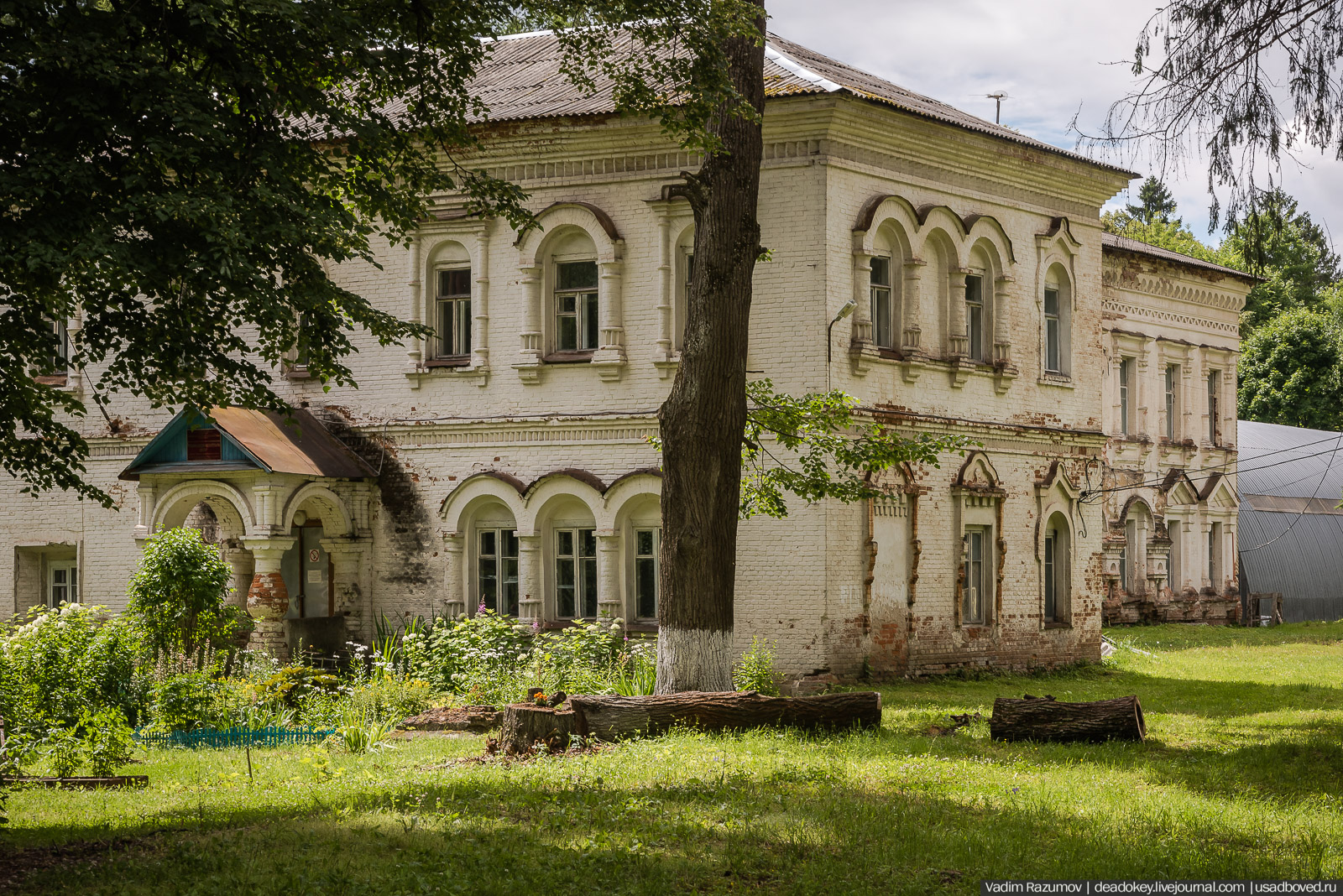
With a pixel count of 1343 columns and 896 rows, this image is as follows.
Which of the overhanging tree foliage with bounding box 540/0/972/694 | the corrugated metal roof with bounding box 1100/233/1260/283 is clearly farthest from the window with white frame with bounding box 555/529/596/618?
the corrugated metal roof with bounding box 1100/233/1260/283

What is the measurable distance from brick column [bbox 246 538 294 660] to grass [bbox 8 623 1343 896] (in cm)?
565

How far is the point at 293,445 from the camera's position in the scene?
61.7ft

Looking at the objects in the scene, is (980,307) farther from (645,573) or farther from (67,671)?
(67,671)

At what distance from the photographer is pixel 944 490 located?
62.8 feet

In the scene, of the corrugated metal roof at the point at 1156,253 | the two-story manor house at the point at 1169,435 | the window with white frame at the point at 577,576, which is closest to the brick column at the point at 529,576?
the window with white frame at the point at 577,576

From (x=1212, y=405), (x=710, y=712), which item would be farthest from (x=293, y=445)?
(x=1212, y=405)

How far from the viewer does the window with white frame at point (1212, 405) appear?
3209 centimetres

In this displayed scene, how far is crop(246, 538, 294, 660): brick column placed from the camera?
59.6 ft

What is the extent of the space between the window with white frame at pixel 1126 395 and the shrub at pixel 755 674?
16266 mm

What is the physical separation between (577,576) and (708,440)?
5.99 m

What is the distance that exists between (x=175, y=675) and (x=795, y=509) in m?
7.68

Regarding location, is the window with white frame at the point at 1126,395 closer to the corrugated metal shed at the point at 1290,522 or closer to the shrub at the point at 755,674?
the corrugated metal shed at the point at 1290,522

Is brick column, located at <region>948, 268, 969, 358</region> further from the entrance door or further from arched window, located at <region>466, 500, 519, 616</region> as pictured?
the entrance door

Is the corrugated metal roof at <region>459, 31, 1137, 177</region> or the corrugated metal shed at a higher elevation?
the corrugated metal roof at <region>459, 31, 1137, 177</region>
